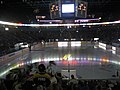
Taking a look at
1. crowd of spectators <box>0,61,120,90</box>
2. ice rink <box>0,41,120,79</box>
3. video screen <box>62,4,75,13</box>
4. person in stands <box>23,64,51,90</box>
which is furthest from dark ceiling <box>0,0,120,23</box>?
person in stands <box>23,64,51,90</box>

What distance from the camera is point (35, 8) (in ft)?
94.1

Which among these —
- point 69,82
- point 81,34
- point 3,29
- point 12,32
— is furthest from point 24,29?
point 69,82

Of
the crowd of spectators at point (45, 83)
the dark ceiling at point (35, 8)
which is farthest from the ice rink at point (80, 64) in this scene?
the dark ceiling at point (35, 8)

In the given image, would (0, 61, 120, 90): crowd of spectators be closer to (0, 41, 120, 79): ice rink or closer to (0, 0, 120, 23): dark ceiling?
(0, 41, 120, 79): ice rink

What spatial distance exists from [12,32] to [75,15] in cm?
2652

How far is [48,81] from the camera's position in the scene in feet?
12.5

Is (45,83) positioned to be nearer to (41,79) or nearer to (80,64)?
(41,79)

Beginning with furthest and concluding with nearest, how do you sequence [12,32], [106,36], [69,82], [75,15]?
[106,36]
[12,32]
[75,15]
[69,82]

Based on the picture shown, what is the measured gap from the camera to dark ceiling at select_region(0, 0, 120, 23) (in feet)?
79.3

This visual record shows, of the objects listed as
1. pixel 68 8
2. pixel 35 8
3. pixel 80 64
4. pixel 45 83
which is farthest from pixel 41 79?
pixel 35 8

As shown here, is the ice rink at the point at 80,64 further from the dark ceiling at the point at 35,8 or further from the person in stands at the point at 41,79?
the dark ceiling at the point at 35,8

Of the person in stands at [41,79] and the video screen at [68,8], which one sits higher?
the video screen at [68,8]

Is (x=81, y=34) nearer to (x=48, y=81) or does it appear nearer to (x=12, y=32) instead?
(x=12, y=32)

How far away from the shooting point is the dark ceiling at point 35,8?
24.2 metres
